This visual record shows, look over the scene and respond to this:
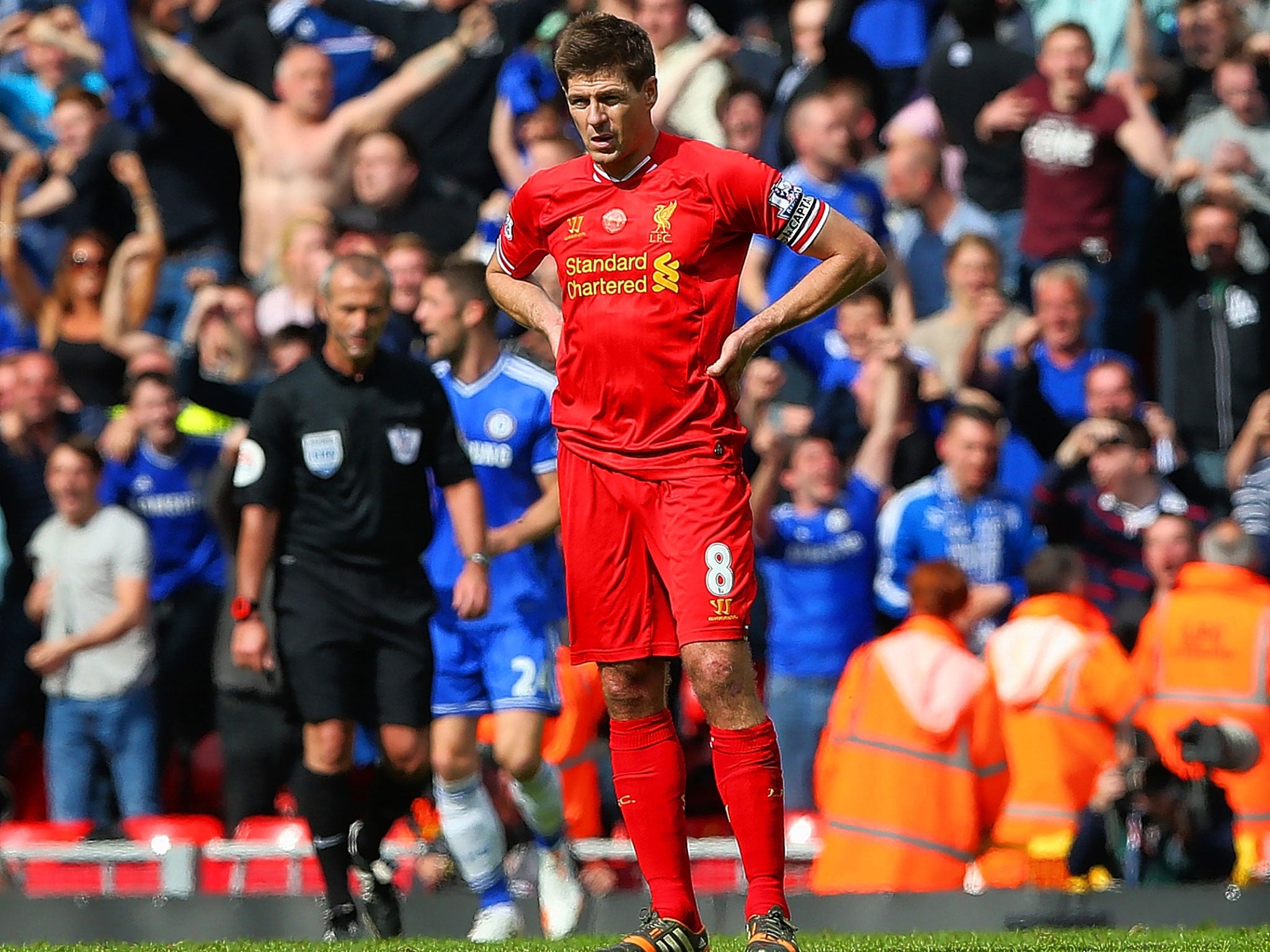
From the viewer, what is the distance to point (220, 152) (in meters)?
13.8

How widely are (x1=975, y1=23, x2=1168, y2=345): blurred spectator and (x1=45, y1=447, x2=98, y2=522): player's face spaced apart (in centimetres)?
540

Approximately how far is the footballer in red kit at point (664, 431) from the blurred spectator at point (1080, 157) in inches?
256

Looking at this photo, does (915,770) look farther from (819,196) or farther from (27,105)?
(27,105)

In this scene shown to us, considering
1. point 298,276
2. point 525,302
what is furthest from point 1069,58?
point 525,302

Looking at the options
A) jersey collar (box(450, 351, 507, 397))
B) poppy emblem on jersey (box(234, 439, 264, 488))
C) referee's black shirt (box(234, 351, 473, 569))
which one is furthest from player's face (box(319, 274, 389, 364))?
jersey collar (box(450, 351, 507, 397))

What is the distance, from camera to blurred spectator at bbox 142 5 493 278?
12969mm

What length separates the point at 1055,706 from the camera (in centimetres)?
897

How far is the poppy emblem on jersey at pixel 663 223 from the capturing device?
5391mm

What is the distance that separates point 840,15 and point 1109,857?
628cm

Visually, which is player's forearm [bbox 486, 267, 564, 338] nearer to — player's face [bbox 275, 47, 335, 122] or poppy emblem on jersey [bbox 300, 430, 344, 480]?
poppy emblem on jersey [bbox 300, 430, 344, 480]

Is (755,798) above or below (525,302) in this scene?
below

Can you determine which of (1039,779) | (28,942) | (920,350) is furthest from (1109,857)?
(28,942)

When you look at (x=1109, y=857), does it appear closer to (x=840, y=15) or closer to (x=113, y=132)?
Result: (x=840, y=15)

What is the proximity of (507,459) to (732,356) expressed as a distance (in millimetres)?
3913
